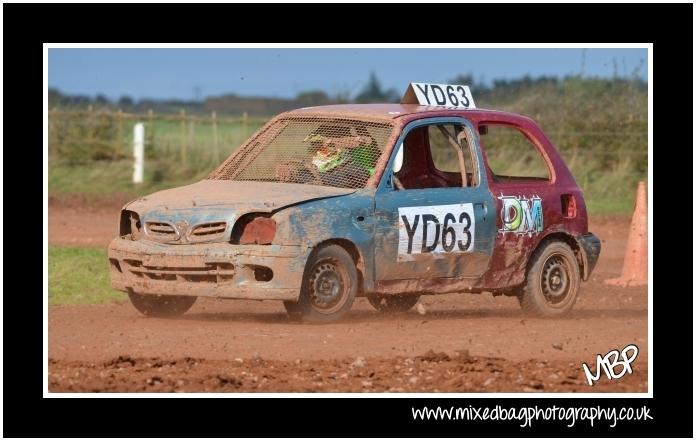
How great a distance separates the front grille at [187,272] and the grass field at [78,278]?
8.86 feet

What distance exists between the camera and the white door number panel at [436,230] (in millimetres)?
11977

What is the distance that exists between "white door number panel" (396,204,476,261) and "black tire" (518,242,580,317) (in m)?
0.88

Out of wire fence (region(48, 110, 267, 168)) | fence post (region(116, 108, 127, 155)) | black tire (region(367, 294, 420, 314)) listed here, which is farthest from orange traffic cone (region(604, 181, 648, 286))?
fence post (region(116, 108, 127, 155))

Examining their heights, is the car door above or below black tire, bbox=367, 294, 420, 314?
above

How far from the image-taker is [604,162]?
30578 millimetres

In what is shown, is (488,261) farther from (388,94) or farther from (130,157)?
A: (388,94)

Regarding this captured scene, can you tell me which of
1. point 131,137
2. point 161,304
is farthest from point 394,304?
point 131,137

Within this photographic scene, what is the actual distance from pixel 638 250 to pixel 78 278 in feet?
19.0

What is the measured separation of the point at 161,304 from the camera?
1240 centimetres

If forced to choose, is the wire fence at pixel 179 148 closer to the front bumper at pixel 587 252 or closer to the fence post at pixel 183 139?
→ the fence post at pixel 183 139

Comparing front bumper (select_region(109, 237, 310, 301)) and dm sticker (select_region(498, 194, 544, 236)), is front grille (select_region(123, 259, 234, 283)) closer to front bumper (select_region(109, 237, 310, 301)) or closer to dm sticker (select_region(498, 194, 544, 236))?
front bumper (select_region(109, 237, 310, 301))

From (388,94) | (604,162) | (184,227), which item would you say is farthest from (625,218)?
(388,94)

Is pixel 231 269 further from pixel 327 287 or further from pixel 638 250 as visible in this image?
pixel 638 250

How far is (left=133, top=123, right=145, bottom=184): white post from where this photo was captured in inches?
1197
